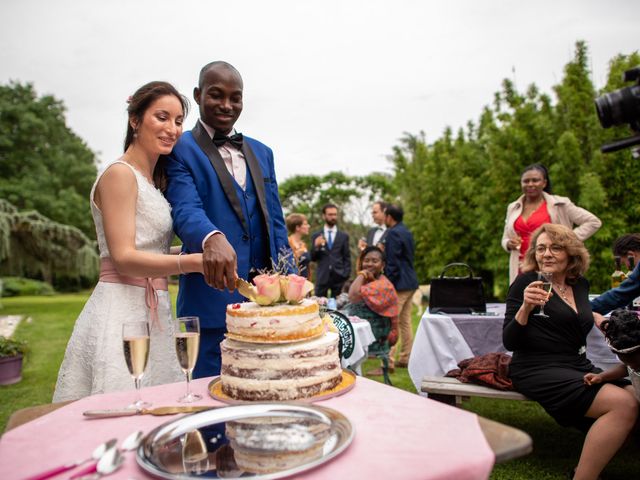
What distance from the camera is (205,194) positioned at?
238 cm

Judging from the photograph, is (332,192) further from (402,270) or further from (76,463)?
(76,463)

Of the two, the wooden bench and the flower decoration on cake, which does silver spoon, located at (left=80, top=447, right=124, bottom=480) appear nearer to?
the flower decoration on cake

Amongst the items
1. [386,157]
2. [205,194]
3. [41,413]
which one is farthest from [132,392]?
[386,157]

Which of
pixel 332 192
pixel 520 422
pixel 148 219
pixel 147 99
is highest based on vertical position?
pixel 332 192

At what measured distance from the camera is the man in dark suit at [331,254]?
982 centimetres

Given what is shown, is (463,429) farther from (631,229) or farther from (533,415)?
(631,229)

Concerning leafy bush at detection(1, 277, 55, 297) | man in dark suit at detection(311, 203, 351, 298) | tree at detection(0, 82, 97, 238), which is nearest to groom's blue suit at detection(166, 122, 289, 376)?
man in dark suit at detection(311, 203, 351, 298)

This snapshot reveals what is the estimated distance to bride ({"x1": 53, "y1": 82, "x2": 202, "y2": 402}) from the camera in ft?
6.94

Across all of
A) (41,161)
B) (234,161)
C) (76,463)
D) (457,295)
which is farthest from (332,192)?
(41,161)

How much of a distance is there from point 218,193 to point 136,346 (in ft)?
3.25

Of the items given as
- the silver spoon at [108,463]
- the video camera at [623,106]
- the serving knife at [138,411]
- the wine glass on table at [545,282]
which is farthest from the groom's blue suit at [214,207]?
the wine glass on table at [545,282]

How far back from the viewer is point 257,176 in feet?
8.41

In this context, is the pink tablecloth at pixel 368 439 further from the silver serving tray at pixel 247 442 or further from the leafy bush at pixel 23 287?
the leafy bush at pixel 23 287

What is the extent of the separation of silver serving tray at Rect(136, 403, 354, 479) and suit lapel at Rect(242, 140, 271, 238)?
125cm
